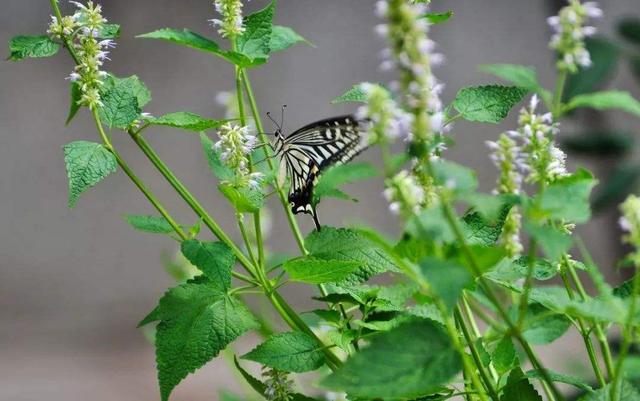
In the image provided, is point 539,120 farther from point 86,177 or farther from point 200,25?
point 200,25

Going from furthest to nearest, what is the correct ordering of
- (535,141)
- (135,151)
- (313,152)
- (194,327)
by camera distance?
(135,151) → (313,152) → (194,327) → (535,141)

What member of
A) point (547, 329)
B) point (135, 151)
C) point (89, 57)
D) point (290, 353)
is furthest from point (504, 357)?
point (135, 151)

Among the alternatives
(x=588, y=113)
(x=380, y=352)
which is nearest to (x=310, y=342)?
(x=380, y=352)

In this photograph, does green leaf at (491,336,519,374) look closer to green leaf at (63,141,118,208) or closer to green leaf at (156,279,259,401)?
green leaf at (156,279,259,401)

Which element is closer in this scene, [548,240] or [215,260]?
[548,240]

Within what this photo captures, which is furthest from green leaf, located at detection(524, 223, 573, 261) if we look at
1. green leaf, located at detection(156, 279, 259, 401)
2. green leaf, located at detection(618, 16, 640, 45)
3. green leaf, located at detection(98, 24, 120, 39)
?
green leaf, located at detection(618, 16, 640, 45)

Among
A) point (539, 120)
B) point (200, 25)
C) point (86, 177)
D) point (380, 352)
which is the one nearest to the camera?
point (380, 352)

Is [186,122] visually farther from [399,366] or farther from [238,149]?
[399,366]
